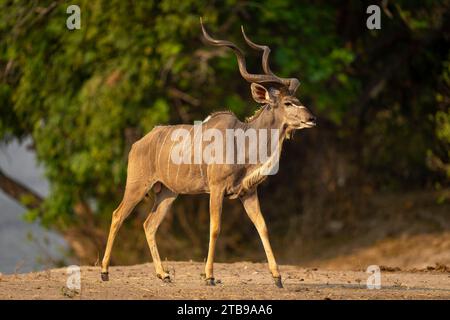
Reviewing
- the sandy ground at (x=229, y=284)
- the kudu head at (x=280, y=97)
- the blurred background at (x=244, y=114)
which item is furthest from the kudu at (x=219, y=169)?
the blurred background at (x=244, y=114)

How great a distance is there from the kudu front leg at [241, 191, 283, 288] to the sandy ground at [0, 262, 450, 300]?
13 centimetres

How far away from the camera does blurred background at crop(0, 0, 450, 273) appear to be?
596 inches

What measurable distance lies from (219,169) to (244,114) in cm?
764

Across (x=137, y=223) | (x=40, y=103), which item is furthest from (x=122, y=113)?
(x=137, y=223)

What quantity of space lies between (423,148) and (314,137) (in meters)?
1.72

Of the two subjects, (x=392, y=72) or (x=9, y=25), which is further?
(x=392, y=72)

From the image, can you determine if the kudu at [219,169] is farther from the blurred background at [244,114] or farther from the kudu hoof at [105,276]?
the blurred background at [244,114]

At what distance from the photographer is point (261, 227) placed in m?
8.84

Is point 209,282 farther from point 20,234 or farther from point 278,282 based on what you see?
point 20,234

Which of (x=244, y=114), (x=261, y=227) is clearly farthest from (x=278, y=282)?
(x=244, y=114)

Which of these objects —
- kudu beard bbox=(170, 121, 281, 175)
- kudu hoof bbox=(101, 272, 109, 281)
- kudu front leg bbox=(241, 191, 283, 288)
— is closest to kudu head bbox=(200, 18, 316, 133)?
kudu beard bbox=(170, 121, 281, 175)

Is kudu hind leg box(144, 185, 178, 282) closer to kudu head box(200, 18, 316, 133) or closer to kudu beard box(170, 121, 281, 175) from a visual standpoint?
kudu beard box(170, 121, 281, 175)
